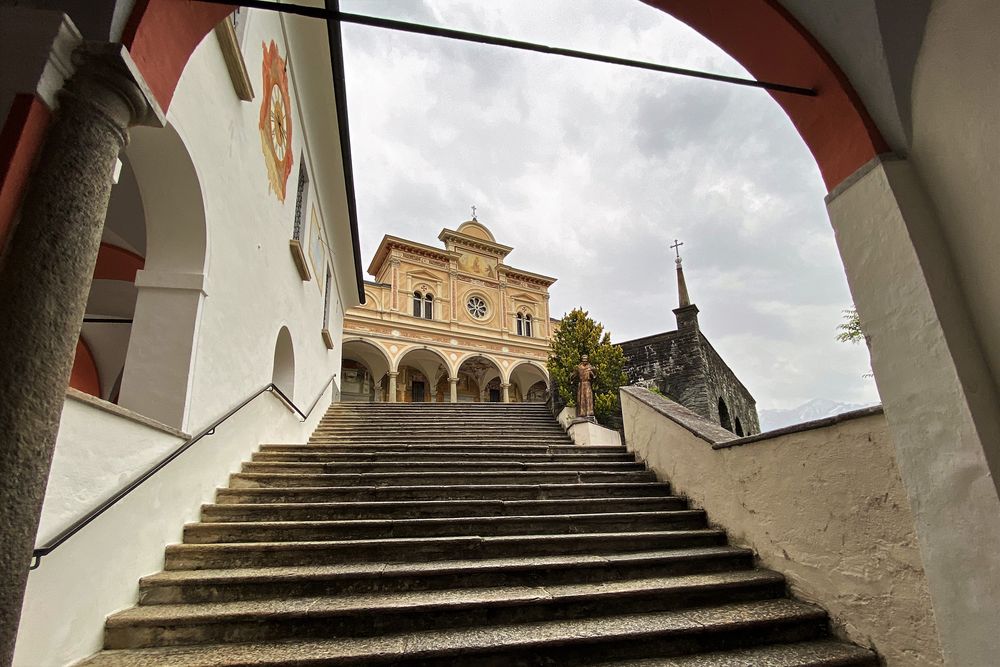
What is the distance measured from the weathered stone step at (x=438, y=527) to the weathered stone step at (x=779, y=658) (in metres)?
1.36

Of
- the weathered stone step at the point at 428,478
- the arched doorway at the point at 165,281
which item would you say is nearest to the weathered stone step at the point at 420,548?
the arched doorway at the point at 165,281

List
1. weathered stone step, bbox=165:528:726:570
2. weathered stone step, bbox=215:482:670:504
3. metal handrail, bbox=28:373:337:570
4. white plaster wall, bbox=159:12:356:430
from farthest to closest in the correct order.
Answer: weathered stone step, bbox=215:482:670:504
white plaster wall, bbox=159:12:356:430
weathered stone step, bbox=165:528:726:570
metal handrail, bbox=28:373:337:570

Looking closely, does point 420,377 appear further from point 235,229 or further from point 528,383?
point 235,229

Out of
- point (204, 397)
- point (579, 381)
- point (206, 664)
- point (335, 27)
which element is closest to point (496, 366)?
point (579, 381)

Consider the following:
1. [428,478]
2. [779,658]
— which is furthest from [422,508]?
[779,658]

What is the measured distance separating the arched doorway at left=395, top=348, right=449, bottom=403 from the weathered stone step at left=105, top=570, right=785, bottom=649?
19.4 m

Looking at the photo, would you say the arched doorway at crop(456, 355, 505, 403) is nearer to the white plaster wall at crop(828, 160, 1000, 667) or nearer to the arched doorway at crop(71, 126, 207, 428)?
the arched doorway at crop(71, 126, 207, 428)

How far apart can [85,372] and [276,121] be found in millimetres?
5851

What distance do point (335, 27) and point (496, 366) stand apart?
17.8m

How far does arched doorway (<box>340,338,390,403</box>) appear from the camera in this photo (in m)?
20.9

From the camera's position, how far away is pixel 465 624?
2.59m

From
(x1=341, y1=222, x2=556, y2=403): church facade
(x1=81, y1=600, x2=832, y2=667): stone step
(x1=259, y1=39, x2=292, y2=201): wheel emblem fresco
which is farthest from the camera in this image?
(x1=341, y1=222, x2=556, y2=403): church facade

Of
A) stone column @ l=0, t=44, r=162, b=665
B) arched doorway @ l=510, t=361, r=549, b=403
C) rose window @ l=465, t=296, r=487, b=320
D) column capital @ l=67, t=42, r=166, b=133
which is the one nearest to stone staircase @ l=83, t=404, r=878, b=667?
stone column @ l=0, t=44, r=162, b=665

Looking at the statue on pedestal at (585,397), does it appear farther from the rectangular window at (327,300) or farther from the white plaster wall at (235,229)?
the rectangular window at (327,300)
